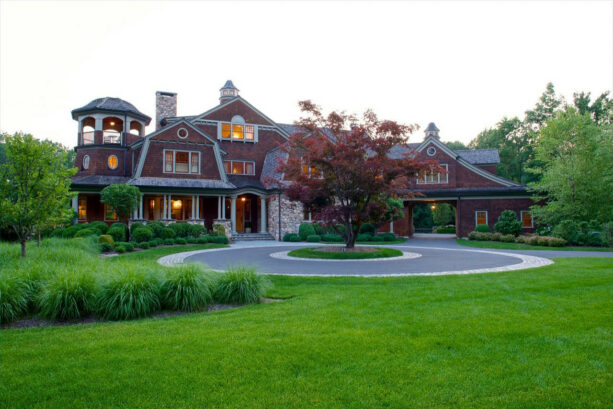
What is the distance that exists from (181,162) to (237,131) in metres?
5.15

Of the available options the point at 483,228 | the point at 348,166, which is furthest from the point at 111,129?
the point at 483,228

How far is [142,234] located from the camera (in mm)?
18344

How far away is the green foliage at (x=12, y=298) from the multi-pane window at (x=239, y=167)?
856 inches

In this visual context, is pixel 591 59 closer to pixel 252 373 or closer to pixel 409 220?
pixel 409 220

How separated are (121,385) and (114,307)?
8.85ft

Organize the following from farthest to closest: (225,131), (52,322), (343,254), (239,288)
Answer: (225,131) < (343,254) < (239,288) < (52,322)

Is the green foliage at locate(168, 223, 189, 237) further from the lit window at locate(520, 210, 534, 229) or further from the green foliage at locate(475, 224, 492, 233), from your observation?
the lit window at locate(520, 210, 534, 229)

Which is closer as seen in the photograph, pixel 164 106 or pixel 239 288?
pixel 239 288

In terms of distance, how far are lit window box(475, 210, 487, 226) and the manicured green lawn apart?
2151 cm

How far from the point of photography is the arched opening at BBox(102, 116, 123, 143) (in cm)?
2552

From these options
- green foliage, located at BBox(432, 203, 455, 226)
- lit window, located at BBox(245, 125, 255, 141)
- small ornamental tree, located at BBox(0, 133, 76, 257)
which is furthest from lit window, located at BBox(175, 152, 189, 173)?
green foliage, located at BBox(432, 203, 455, 226)

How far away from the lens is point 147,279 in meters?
6.16

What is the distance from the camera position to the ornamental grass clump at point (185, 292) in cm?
609

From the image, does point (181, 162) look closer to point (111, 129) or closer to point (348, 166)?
point (111, 129)
